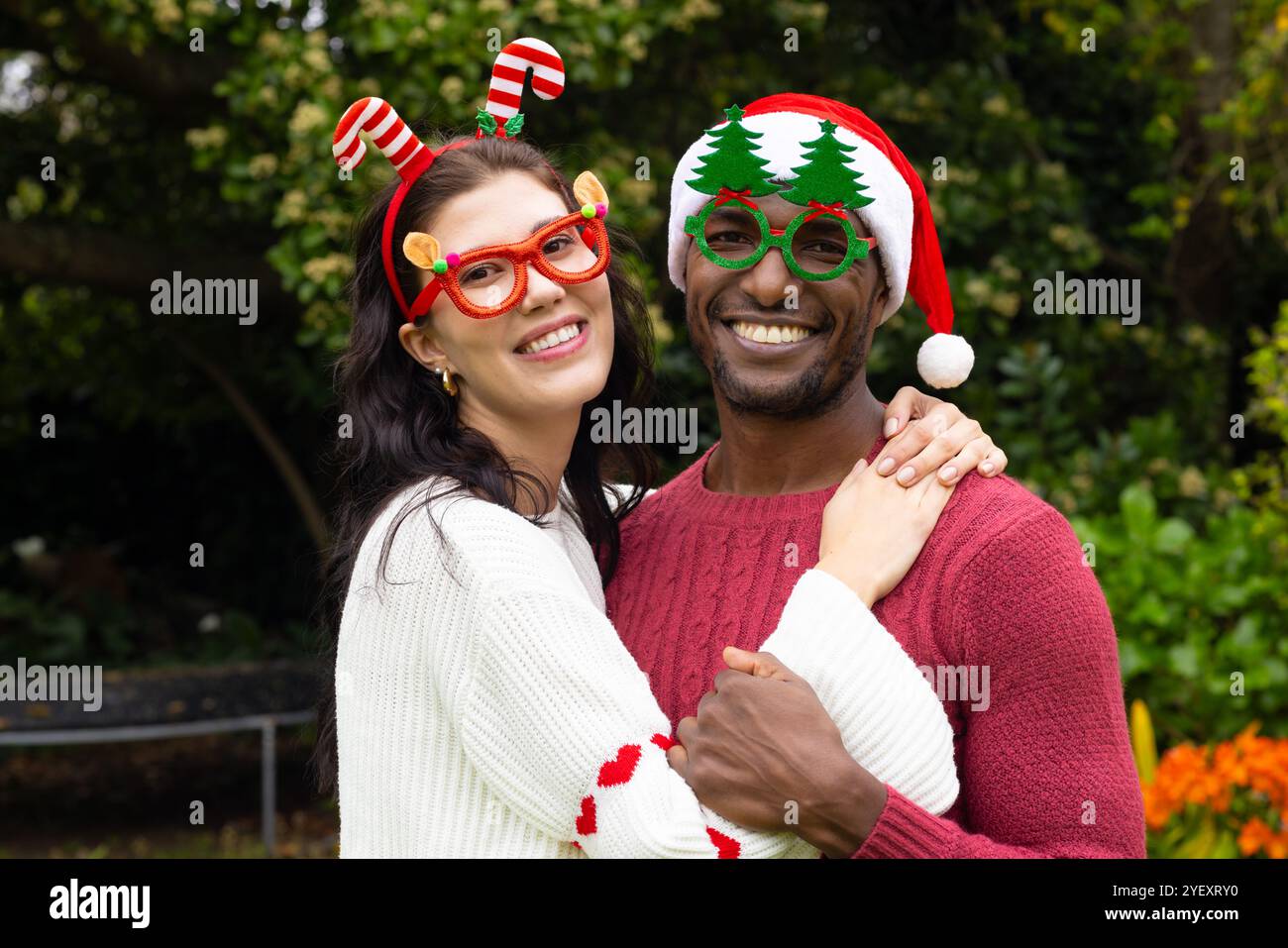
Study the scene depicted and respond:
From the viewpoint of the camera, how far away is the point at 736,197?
2.28 metres

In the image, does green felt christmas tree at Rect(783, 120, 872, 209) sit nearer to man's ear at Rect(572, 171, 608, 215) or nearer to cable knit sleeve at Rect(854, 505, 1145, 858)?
man's ear at Rect(572, 171, 608, 215)

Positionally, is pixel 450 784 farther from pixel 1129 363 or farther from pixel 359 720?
pixel 1129 363

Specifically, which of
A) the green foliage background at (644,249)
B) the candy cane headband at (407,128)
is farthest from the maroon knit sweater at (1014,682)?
the green foliage background at (644,249)

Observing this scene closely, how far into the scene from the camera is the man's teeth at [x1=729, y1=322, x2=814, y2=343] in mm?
2256

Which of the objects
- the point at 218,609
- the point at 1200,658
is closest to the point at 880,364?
the point at 1200,658

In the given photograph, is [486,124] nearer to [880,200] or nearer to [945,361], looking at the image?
[880,200]

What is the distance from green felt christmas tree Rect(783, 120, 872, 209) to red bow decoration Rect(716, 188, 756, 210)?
2.4 inches

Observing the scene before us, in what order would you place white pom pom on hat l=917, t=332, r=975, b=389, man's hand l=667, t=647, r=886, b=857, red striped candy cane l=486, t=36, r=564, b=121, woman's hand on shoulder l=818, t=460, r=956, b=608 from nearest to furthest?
man's hand l=667, t=647, r=886, b=857, woman's hand on shoulder l=818, t=460, r=956, b=608, white pom pom on hat l=917, t=332, r=975, b=389, red striped candy cane l=486, t=36, r=564, b=121

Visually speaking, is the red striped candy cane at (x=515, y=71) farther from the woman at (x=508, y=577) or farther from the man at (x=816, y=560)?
the man at (x=816, y=560)

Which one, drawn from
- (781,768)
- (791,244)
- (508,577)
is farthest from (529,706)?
(791,244)

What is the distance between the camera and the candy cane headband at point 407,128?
2340 mm

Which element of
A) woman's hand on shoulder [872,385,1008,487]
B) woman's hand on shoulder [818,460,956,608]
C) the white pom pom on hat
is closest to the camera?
woman's hand on shoulder [818,460,956,608]

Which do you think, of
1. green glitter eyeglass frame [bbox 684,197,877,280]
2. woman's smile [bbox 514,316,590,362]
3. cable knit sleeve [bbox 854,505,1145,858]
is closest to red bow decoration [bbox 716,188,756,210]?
green glitter eyeglass frame [bbox 684,197,877,280]

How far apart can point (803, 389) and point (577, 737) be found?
0.69m
